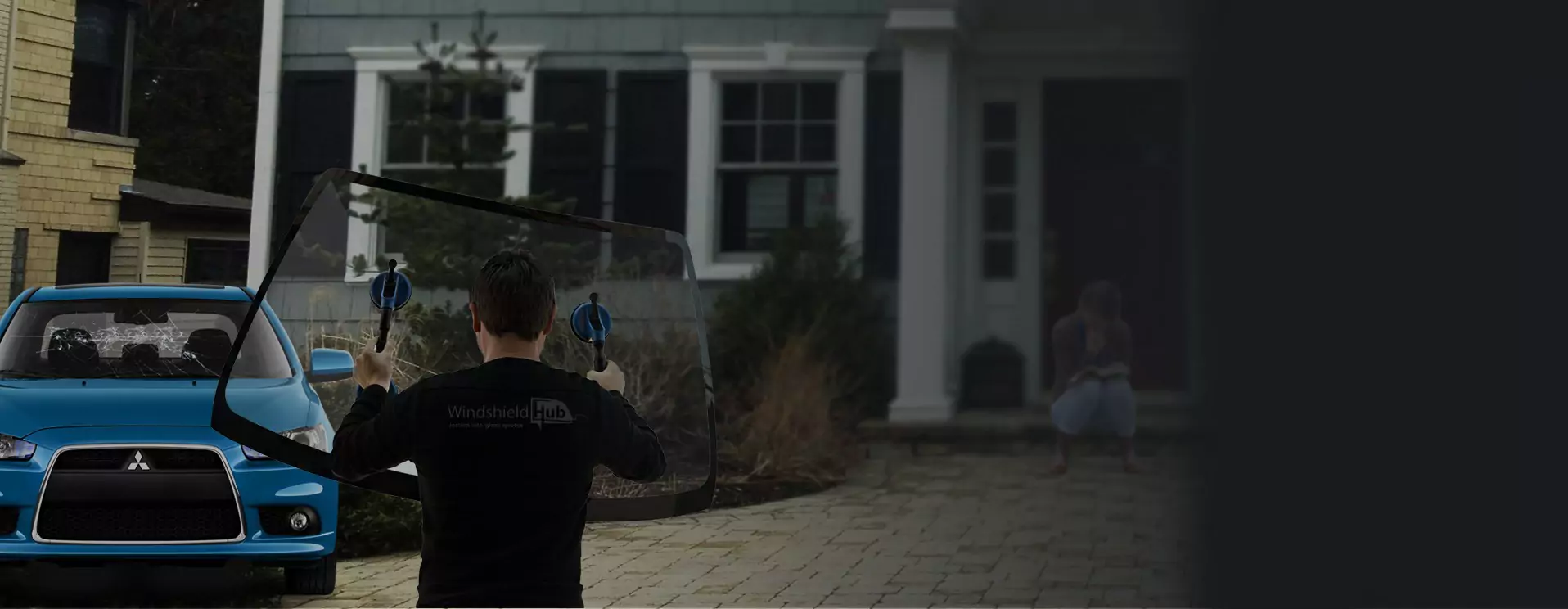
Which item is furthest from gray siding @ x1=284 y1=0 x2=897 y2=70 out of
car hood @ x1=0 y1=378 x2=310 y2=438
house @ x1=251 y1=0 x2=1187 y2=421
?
car hood @ x1=0 y1=378 x2=310 y2=438

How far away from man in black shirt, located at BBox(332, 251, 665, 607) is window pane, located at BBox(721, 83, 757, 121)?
160cm

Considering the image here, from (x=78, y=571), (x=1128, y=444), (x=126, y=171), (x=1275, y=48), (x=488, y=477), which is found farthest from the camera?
(x=1128, y=444)

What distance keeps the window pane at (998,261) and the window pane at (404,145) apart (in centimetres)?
129

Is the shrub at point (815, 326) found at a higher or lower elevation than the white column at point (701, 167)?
lower

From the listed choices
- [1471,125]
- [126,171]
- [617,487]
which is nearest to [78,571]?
[126,171]

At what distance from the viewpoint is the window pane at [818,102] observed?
3.47 metres

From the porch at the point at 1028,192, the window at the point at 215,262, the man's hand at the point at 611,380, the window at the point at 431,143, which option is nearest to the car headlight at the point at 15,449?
the window at the point at 215,262

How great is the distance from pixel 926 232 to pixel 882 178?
156 mm

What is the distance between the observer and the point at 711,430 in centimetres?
274

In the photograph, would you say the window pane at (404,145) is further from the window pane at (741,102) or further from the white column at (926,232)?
the white column at (926,232)

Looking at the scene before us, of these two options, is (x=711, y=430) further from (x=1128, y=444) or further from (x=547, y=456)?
(x=1128, y=444)

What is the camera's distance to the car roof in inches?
127

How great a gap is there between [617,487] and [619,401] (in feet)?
2.32

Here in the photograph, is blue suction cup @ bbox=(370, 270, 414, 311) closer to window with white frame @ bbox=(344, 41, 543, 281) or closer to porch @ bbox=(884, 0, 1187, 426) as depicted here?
window with white frame @ bbox=(344, 41, 543, 281)
